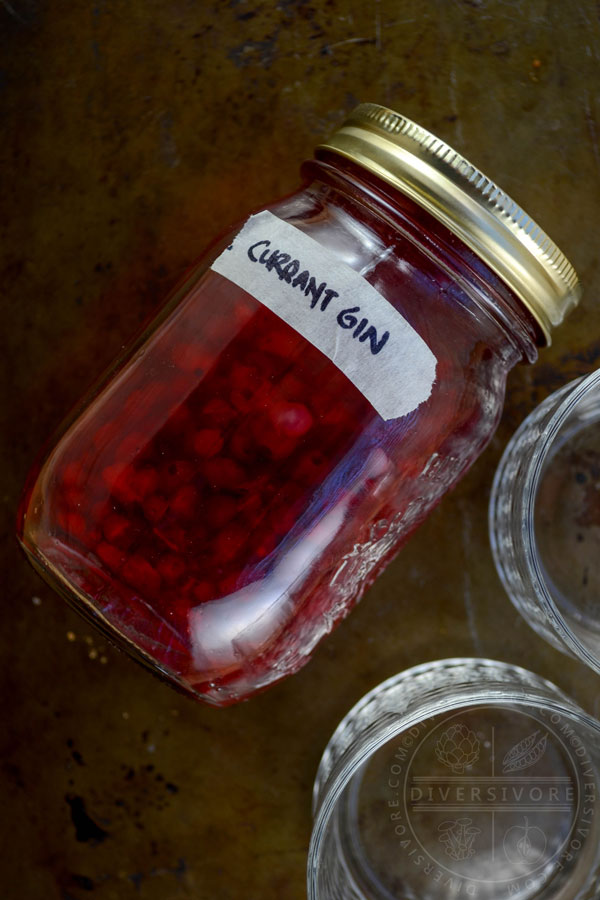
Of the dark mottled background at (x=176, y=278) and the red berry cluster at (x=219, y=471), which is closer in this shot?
the red berry cluster at (x=219, y=471)

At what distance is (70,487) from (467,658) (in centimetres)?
33

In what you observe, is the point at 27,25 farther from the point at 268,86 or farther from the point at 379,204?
the point at 379,204

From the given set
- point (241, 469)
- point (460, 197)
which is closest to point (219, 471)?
point (241, 469)

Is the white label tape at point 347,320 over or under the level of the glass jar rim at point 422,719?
over

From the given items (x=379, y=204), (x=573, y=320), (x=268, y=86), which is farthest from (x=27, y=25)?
(x=573, y=320)

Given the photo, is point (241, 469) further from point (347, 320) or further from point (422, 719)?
point (422, 719)

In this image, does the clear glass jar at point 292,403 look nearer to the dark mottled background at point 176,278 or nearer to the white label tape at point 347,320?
the white label tape at point 347,320

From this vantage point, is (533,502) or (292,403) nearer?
(292,403)

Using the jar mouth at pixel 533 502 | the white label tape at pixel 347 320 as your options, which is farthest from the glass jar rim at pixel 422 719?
the white label tape at pixel 347 320

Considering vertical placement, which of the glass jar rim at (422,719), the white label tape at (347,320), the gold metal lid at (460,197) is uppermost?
the gold metal lid at (460,197)

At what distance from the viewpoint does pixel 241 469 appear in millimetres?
422

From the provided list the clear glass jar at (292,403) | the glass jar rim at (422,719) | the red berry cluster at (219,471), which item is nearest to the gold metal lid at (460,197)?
the clear glass jar at (292,403)

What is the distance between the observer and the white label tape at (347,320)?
42cm

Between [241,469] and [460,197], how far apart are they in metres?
0.19
